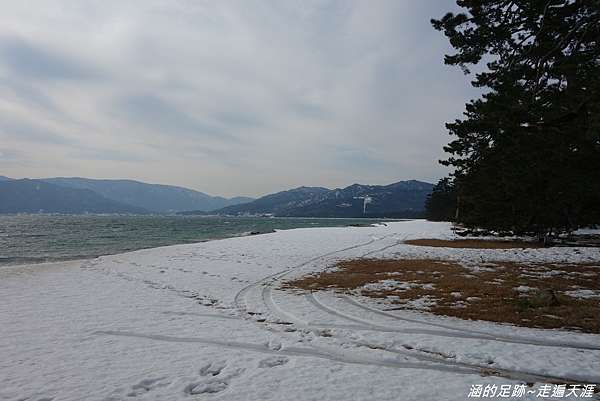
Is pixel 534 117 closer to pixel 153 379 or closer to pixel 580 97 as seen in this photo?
pixel 580 97

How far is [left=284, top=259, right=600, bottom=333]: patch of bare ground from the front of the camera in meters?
9.21

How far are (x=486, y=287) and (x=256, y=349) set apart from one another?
371 inches

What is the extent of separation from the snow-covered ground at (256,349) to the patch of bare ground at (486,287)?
1.04 meters

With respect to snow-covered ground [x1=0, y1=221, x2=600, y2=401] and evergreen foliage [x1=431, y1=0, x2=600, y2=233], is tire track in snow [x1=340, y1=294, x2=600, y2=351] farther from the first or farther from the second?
evergreen foliage [x1=431, y1=0, x2=600, y2=233]

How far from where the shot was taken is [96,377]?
228 inches

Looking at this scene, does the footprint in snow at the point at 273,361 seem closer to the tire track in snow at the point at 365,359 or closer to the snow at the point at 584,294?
the tire track in snow at the point at 365,359

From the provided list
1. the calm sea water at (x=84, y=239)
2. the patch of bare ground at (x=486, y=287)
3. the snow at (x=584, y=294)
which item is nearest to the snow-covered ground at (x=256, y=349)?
the patch of bare ground at (x=486, y=287)

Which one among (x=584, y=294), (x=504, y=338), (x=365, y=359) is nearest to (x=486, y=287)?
(x=584, y=294)

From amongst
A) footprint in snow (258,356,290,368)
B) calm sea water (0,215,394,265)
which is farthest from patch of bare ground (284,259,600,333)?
calm sea water (0,215,394,265)

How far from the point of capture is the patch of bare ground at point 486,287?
9.21 metres

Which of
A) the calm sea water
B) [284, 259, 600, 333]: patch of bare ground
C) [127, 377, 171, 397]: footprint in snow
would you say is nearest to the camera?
[127, 377, 171, 397]: footprint in snow

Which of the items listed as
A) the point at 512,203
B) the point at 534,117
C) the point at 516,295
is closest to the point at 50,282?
the point at 516,295

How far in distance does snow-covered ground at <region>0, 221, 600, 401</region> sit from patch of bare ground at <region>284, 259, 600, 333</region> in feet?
3.42

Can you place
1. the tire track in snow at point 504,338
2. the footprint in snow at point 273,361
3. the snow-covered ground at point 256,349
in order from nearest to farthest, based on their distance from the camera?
the snow-covered ground at point 256,349, the footprint in snow at point 273,361, the tire track in snow at point 504,338
